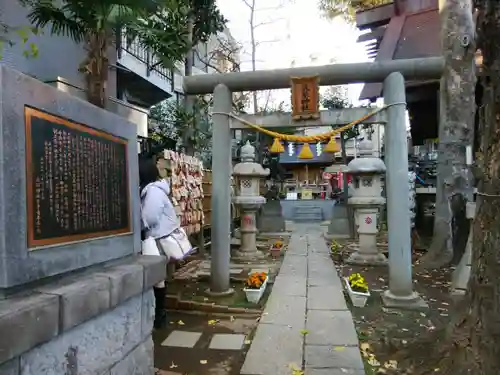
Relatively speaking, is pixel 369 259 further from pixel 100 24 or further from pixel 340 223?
pixel 100 24

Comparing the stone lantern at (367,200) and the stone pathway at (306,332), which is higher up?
the stone lantern at (367,200)

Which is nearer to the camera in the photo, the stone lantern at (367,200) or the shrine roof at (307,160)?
the stone lantern at (367,200)

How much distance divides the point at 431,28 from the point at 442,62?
5.41 meters

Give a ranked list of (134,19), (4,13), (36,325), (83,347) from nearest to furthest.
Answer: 1. (36,325)
2. (83,347)
3. (134,19)
4. (4,13)

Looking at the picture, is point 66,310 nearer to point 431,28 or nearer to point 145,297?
point 145,297

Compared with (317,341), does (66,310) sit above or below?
above

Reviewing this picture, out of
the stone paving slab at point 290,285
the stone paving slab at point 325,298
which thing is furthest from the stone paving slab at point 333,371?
the stone paving slab at point 290,285

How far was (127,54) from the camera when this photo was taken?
12.0 metres

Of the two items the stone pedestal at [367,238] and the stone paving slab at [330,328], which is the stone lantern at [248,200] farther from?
the stone paving slab at [330,328]

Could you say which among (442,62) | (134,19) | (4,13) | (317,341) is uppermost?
(4,13)

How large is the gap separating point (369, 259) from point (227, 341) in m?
5.42

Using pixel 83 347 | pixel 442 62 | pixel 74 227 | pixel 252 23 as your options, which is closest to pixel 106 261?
pixel 74 227

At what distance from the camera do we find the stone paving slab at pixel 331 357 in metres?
3.79

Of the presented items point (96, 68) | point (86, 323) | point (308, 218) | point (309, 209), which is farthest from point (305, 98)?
point (309, 209)
